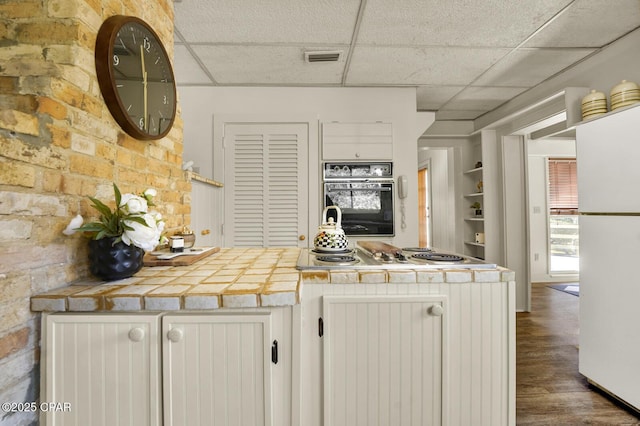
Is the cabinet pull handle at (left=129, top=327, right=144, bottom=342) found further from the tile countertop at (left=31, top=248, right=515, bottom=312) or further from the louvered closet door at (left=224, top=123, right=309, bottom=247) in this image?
the louvered closet door at (left=224, top=123, right=309, bottom=247)

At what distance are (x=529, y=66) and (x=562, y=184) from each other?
3503 mm

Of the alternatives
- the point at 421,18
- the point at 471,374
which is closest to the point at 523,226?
the point at 421,18

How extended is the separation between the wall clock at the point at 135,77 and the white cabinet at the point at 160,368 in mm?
768

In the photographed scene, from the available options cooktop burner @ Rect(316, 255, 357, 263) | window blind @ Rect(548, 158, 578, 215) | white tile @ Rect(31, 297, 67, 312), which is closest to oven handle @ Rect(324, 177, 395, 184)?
cooktop burner @ Rect(316, 255, 357, 263)

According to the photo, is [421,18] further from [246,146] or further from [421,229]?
[421,229]

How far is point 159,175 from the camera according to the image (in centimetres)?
145

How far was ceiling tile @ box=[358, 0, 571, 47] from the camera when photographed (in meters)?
1.76

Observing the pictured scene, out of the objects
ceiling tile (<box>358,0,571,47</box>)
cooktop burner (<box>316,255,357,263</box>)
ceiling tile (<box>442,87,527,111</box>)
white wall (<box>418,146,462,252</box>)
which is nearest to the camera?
cooktop burner (<box>316,255,357,263</box>)

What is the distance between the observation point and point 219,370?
816mm

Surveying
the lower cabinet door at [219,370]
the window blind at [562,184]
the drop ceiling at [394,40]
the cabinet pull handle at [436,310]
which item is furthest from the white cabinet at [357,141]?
the window blind at [562,184]

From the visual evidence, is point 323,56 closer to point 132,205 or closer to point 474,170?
point 132,205

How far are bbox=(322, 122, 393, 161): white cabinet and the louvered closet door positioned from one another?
0.83 feet

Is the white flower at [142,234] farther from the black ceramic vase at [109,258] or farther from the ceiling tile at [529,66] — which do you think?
the ceiling tile at [529,66]

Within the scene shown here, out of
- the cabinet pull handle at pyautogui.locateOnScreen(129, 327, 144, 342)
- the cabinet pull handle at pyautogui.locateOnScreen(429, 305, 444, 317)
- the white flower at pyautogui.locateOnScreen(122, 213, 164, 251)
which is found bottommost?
the cabinet pull handle at pyautogui.locateOnScreen(429, 305, 444, 317)
